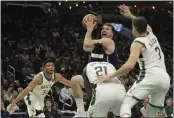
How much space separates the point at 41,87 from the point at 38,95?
0.24 m

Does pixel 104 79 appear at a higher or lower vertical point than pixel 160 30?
lower

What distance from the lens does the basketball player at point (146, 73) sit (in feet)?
21.4

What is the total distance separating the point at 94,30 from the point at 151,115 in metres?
1.66

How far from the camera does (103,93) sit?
6.54 m

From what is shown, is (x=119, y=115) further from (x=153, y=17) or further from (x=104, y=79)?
(x=153, y=17)

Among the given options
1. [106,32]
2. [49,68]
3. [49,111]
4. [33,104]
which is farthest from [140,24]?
[49,111]

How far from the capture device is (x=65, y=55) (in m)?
21.5

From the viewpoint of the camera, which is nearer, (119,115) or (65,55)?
(119,115)

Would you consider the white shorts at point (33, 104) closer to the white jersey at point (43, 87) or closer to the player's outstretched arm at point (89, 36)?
the white jersey at point (43, 87)

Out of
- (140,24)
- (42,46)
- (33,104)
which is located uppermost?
(42,46)

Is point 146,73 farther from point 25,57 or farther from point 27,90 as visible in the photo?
point 25,57

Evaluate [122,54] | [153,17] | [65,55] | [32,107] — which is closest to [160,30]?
[153,17]

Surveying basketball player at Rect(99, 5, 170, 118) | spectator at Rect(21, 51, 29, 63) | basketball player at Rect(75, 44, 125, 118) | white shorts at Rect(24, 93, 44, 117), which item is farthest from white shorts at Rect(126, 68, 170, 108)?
spectator at Rect(21, 51, 29, 63)

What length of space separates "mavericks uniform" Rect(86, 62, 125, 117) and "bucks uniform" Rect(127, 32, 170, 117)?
0.67 ft
